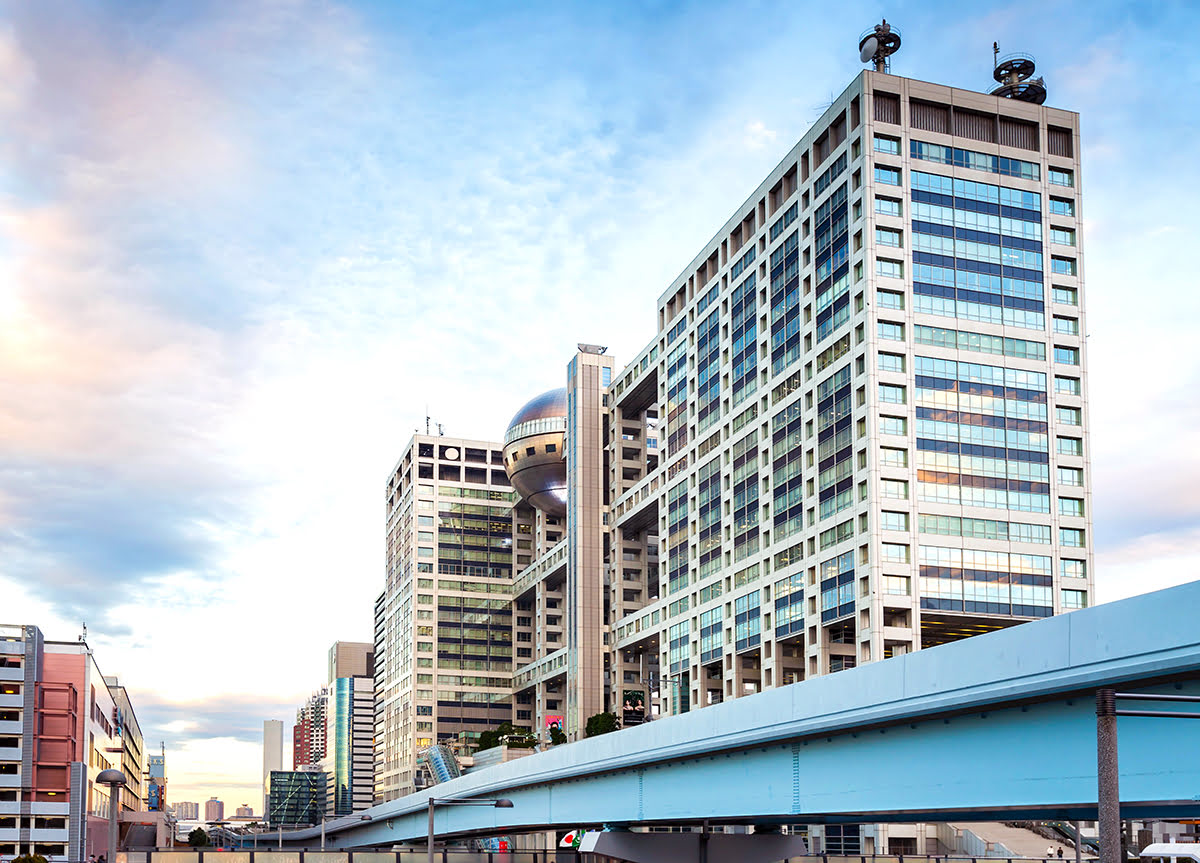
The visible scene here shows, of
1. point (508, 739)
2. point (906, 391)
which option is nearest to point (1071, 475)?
point (906, 391)

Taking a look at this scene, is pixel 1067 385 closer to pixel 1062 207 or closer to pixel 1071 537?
pixel 1071 537

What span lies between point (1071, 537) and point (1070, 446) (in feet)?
23.9

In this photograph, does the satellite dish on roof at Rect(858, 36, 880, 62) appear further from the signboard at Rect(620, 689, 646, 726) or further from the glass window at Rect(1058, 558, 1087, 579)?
the signboard at Rect(620, 689, 646, 726)

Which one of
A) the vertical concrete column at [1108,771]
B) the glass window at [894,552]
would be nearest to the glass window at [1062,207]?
the glass window at [894,552]

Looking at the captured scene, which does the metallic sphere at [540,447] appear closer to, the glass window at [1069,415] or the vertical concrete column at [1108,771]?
the glass window at [1069,415]

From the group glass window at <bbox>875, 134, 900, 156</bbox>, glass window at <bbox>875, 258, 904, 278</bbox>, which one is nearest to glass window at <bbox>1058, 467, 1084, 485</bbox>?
glass window at <bbox>875, 258, 904, 278</bbox>

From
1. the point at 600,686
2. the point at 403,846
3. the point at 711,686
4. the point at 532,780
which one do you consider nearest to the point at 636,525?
the point at 600,686

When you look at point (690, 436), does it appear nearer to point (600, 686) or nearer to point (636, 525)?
point (636, 525)

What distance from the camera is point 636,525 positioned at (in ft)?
508

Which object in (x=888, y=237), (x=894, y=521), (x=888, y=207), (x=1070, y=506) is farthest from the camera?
(x=1070, y=506)

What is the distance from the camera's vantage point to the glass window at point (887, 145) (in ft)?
339

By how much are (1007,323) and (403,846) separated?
99055mm

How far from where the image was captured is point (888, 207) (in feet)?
335

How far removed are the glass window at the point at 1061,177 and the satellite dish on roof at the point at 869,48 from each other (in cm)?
1747
